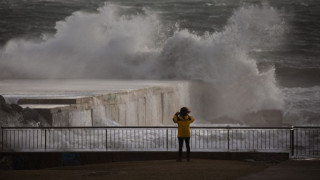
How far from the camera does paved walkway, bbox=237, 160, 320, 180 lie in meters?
12.2

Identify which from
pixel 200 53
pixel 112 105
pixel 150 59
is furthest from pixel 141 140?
pixel 150 59

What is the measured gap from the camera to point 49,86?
82.4ft

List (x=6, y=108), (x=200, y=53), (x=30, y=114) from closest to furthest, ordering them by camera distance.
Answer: (x=6, y=108)
(x=30, y=114)
(x=200, y=53)

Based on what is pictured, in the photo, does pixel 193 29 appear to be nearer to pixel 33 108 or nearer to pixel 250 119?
pixel 250 119

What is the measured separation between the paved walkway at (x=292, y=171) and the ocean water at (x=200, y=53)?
47.4 ft

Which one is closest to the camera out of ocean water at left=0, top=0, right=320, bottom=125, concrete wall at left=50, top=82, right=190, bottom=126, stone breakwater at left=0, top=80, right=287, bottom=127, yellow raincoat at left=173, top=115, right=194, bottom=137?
yellow raincoat at left=173, top=115, right=194, bottom=137

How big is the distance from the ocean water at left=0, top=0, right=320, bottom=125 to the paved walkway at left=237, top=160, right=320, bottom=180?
14444mm

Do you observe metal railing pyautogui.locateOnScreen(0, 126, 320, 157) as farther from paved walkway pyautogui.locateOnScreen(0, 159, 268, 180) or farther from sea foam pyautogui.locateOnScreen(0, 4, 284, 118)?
sea foam pyautogui.locateOnScreen(0, 4, 284, 118)

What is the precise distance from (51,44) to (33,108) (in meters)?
20.5

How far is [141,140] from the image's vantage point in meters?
17.2

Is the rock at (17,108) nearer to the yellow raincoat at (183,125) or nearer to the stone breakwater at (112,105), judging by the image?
the stone breakwater at (112,105)

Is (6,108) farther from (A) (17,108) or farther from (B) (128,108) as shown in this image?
(B) (128,108)

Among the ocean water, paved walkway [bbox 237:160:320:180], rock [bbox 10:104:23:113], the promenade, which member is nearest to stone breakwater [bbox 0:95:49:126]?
rock [bbox 10:104:23:113]

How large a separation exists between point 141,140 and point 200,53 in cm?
1697
